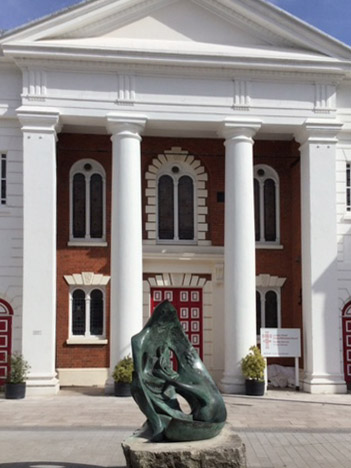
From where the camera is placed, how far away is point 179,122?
→ 2019cm

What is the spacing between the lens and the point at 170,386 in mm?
9930

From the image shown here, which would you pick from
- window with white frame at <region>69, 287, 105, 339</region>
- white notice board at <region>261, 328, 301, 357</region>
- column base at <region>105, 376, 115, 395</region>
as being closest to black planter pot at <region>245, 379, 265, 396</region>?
white notice board at <region>261, 328, 301, 357</region>

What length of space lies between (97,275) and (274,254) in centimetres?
557

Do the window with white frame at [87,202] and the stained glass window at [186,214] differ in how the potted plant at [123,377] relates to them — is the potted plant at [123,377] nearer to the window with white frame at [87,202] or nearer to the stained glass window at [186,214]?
the window with white frame at [87,202]

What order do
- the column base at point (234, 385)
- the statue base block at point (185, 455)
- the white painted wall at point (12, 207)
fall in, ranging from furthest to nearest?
the white painted wall at point (12, 207) < the column base at point (234, 385) < the statue base block at point (185, 455)

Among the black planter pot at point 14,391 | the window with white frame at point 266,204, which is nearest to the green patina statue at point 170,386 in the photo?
the black planter pot at point 14,391

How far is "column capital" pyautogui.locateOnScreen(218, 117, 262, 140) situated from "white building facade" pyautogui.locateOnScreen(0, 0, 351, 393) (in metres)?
0.03

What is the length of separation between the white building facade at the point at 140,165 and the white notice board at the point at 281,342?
0.36 meters

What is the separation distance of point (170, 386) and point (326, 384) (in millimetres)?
10739

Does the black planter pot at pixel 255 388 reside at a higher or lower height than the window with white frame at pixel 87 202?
lower

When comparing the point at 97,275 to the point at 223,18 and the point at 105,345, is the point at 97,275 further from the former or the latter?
the point at 223,18

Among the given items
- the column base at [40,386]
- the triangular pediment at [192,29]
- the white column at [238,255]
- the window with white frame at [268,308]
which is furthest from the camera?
the window with white frame at [268,308]

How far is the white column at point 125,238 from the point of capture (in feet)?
62.4

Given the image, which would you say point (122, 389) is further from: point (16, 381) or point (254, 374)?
point (254, 374)
